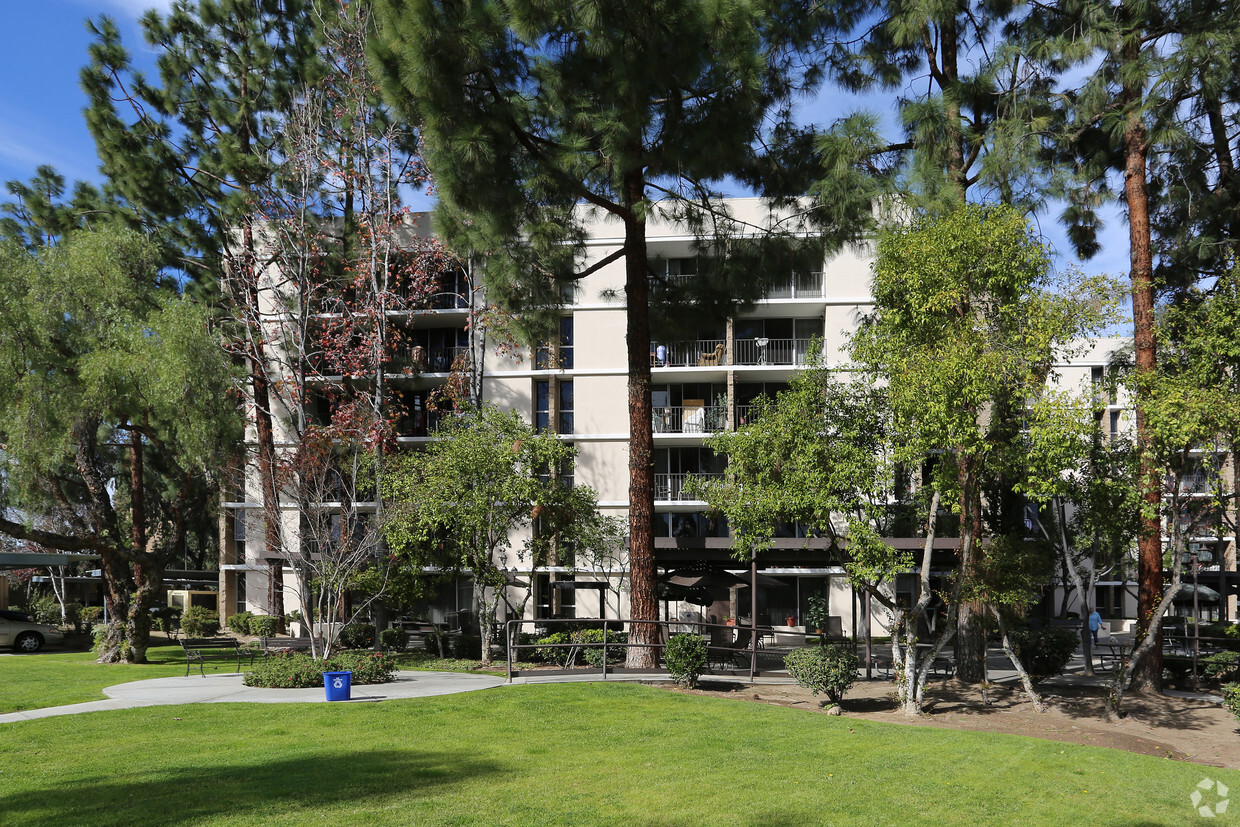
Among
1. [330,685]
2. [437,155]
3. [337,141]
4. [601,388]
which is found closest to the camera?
[330,685]

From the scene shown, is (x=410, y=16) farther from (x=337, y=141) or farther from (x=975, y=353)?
(x=337, y=141)

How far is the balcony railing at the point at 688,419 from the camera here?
1296 inches

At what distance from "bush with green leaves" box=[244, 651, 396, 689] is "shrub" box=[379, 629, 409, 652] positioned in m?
7.13

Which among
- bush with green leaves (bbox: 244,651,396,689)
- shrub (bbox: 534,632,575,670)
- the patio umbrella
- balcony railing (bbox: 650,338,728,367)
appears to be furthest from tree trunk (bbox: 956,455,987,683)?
balcony railing (bbox: 650,338,728,367)

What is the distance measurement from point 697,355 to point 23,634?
23596mm

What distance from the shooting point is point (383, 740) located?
11000mm

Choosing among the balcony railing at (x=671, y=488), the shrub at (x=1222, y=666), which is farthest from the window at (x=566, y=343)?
the shrub at (x=1222, y=666)

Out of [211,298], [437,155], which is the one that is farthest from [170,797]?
[211,298]

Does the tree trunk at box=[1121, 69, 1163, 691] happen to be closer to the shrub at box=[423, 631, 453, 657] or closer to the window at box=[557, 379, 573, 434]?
Result: the shrub at box=[423, 631, 453, 657]

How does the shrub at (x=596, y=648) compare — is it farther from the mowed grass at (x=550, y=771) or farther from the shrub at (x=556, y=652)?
the mowed grass at (x=550, y=771)

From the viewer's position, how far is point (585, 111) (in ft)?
54.2

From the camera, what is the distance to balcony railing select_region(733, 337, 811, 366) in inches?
1341

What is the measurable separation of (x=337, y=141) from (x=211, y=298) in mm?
6051

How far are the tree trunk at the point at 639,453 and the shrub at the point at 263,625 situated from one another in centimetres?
1551
